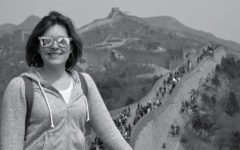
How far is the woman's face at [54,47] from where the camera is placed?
2.73 m

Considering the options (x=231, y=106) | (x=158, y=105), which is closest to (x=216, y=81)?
(x=231, y=106)

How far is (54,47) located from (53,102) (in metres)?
0.30

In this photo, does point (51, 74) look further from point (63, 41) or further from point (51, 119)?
point (51, 119)

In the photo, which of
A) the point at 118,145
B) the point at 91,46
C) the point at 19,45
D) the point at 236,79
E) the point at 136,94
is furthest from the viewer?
the point at 19,45

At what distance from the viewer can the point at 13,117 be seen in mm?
2535

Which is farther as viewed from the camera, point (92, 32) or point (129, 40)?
point (92, 32)

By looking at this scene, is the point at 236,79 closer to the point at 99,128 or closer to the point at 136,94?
the point at 136,94

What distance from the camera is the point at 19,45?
128125 mm

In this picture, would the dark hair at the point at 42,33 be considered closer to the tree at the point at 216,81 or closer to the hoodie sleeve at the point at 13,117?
the hoodie sleeve at the point at 13,117

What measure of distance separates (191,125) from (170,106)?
2985mm

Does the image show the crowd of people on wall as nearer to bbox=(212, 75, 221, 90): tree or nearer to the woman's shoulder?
bbox=(212, 75, 221, 90): tree

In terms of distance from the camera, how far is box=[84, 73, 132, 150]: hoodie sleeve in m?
2.77

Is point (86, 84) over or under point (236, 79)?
over

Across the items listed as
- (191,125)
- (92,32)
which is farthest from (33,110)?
(92,32)
